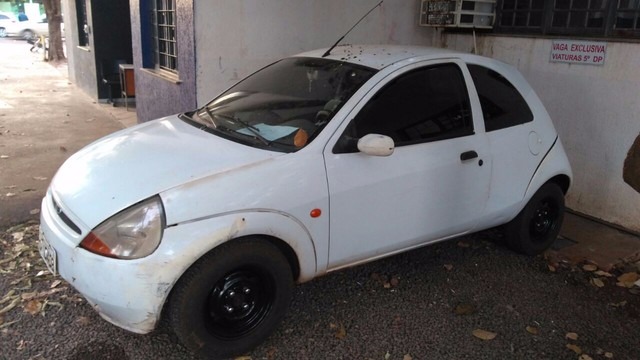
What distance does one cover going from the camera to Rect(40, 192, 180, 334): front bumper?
2516 mm

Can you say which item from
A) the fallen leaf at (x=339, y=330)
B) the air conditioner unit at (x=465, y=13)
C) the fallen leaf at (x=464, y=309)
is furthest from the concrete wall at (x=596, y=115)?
the fallen leaf at (x=339, y=330)

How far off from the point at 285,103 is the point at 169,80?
368 cm

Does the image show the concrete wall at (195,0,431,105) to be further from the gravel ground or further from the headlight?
the headlight

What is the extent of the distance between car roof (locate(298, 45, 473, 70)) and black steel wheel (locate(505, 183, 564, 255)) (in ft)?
4.20

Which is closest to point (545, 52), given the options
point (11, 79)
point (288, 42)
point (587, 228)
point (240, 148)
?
point (587, 228)

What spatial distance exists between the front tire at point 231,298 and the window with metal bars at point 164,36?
4.77 metres

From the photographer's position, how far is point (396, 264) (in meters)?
4.07

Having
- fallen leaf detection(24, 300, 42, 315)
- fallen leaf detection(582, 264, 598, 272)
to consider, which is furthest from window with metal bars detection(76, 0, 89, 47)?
fallen leaf detection(582, 264, 598, 272)

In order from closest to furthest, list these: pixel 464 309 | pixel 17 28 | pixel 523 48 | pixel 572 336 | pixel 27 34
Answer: pixel 572 336, pixel 464 309, pixel 523 48, pixel 27 34, pixel 17 28

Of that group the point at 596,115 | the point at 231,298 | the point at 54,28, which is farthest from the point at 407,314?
the point at 54,28

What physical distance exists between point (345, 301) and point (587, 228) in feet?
8.93

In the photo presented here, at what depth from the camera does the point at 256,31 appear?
5789 millimetres

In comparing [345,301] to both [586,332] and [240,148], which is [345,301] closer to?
[240,148]

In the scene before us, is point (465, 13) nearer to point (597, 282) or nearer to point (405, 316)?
point (597, 282)
